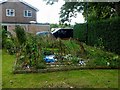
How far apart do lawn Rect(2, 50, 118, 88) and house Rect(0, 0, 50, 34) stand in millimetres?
32771

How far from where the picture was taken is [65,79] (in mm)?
7766

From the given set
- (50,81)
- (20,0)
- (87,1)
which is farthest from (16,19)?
(50,81)

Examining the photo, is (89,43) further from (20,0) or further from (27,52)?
(20,0)

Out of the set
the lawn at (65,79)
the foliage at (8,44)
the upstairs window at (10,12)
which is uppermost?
the upstairs window at (10,12)

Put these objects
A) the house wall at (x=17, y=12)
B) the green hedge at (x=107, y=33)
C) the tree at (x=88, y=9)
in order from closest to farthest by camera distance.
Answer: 1. the green hedge at (x=107, y=33)
2. the tree at (x=88, y=9)
3. the house wall at (x=17, y=12)

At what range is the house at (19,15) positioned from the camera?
137 feet

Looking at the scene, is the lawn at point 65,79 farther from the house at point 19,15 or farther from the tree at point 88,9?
the house at point 19,15

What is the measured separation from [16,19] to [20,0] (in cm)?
306

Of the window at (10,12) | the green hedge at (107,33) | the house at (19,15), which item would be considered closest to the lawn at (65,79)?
the green hedge at (107,33)

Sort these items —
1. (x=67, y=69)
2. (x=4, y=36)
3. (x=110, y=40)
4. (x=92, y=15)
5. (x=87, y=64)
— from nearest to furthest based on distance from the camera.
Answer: (x=67, y=69), (x=87, y=64), (x=110, y=40), (x=4, y=36), (x=92, y=15)

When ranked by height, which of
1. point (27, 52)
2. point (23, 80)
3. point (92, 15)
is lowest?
point (23, 80)

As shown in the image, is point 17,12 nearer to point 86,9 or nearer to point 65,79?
point 86,9

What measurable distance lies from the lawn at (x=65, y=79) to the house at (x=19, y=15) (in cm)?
3277

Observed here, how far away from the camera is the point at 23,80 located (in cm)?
778
